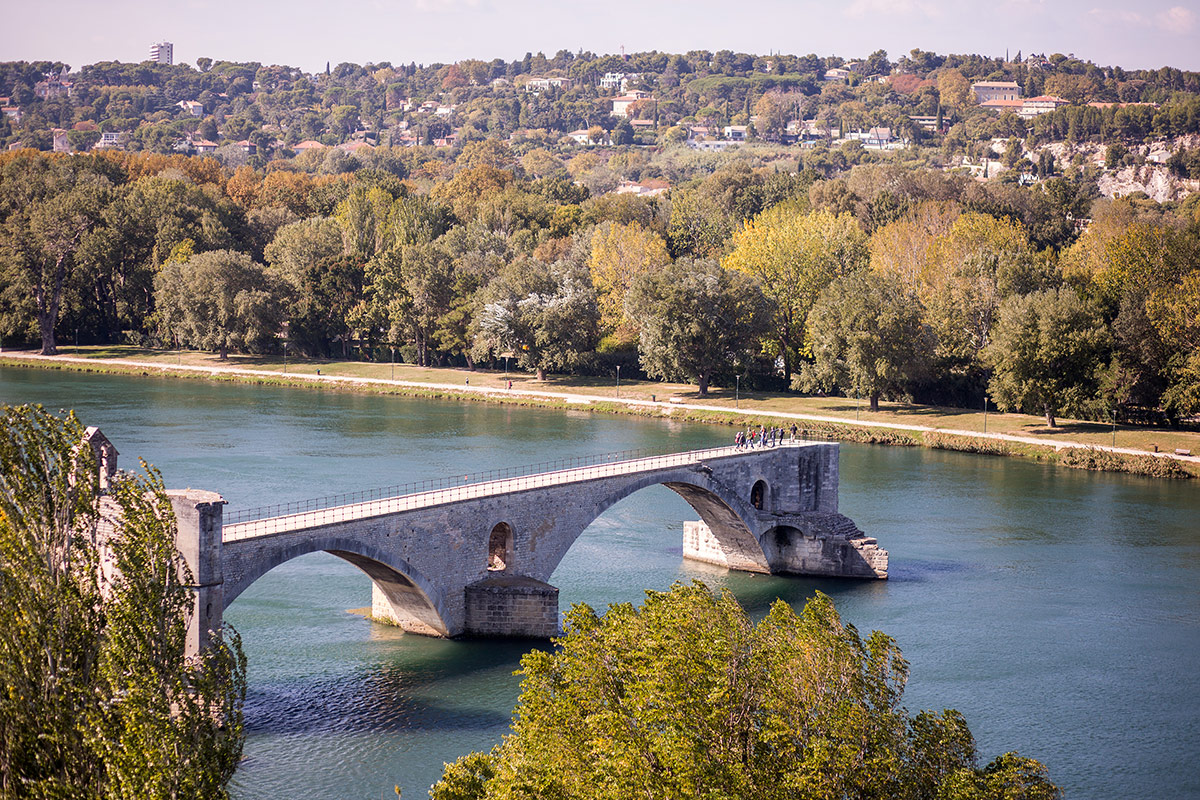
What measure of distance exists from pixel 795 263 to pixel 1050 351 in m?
23.6

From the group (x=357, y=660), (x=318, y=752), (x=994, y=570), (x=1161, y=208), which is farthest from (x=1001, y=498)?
(x=1161, y=208)

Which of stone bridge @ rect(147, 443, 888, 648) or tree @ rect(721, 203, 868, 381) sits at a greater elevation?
tree @ rect(721, 203, 868, 381)

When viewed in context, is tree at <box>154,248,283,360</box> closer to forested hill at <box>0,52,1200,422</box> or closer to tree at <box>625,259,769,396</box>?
forested hill at <box>0,52,1200,422</box>

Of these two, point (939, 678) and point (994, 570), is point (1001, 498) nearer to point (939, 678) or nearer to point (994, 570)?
point (994, 570)

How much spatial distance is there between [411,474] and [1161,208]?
86762mm

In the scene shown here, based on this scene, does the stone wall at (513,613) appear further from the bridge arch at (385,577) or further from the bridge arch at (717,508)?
the bridge arch at (717,508)

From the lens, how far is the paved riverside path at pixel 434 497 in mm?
35906

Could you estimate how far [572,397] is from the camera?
96375mm

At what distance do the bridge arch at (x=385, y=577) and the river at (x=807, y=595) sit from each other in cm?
85

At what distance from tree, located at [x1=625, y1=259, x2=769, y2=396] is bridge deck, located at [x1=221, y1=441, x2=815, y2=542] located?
1382 inches

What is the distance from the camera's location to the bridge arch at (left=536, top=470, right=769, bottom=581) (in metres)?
48.2

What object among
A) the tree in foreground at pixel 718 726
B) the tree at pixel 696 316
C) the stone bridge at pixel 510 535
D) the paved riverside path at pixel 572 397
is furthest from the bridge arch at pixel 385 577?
the tree at pixel 696 316

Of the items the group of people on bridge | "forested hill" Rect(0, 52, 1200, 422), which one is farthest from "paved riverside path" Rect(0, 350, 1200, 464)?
the group of people on bridge

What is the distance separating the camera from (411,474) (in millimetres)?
65188
